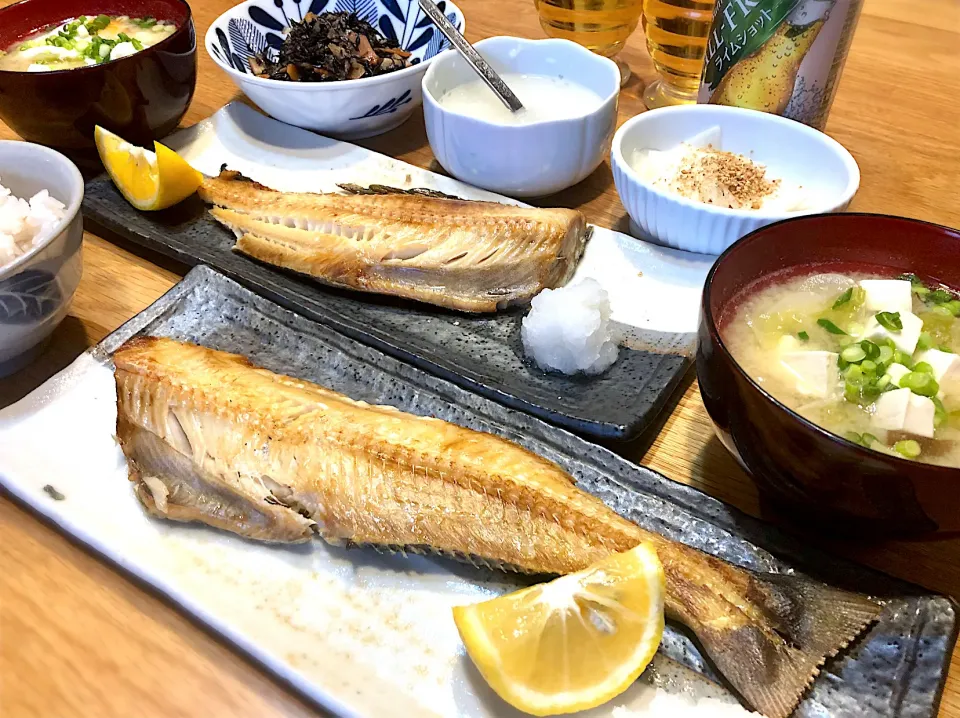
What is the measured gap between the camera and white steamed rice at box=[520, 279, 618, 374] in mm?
1506

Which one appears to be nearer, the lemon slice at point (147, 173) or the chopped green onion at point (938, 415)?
the chopped green onion at point (938, 415)

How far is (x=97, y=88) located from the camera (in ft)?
6.59

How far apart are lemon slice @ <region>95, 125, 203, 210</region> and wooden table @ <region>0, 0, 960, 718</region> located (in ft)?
0.51

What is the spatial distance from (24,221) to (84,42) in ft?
3.41

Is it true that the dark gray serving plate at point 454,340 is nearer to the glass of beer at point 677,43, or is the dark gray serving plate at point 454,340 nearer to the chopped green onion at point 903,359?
the chopped green onion at point 903,359

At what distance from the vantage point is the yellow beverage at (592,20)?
7.84 ft

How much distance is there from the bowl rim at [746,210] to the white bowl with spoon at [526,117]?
14cm

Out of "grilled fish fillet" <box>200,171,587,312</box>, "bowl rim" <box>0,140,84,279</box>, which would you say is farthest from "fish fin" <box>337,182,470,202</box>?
"bowl rim" <box>0,140,84,279</box>

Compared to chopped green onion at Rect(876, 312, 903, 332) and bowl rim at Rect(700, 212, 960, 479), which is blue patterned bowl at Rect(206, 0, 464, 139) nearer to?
bowl rim at Rect(700, 212, 960, 479)

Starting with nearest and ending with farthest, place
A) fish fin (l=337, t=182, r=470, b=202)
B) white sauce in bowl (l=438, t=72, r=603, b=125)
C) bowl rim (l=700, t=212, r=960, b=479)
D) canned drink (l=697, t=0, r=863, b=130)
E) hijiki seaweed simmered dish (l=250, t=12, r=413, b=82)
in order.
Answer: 1. bowl rim (l=700, t=212, r=960, b=479)
2. canned drink (l=697, t=0, r=863, b=130)
3. fish fin (l=337, t=182, r=470, b=202)
4. white sauce in bowl (l=438, t=72, r=603, b=125)
5. hijiki seaweed simmered dish (l=250, t=12, r=413, b=82)

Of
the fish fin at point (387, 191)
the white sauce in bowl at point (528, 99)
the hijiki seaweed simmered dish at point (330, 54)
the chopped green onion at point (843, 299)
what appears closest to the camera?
the chopped green onion at point (843, 299)

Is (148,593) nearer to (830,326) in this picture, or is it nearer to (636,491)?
(636,491)

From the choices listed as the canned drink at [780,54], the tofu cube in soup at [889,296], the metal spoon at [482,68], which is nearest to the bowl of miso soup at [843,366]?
the tofu cube in soup at [889,296]

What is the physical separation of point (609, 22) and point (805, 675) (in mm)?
2117
